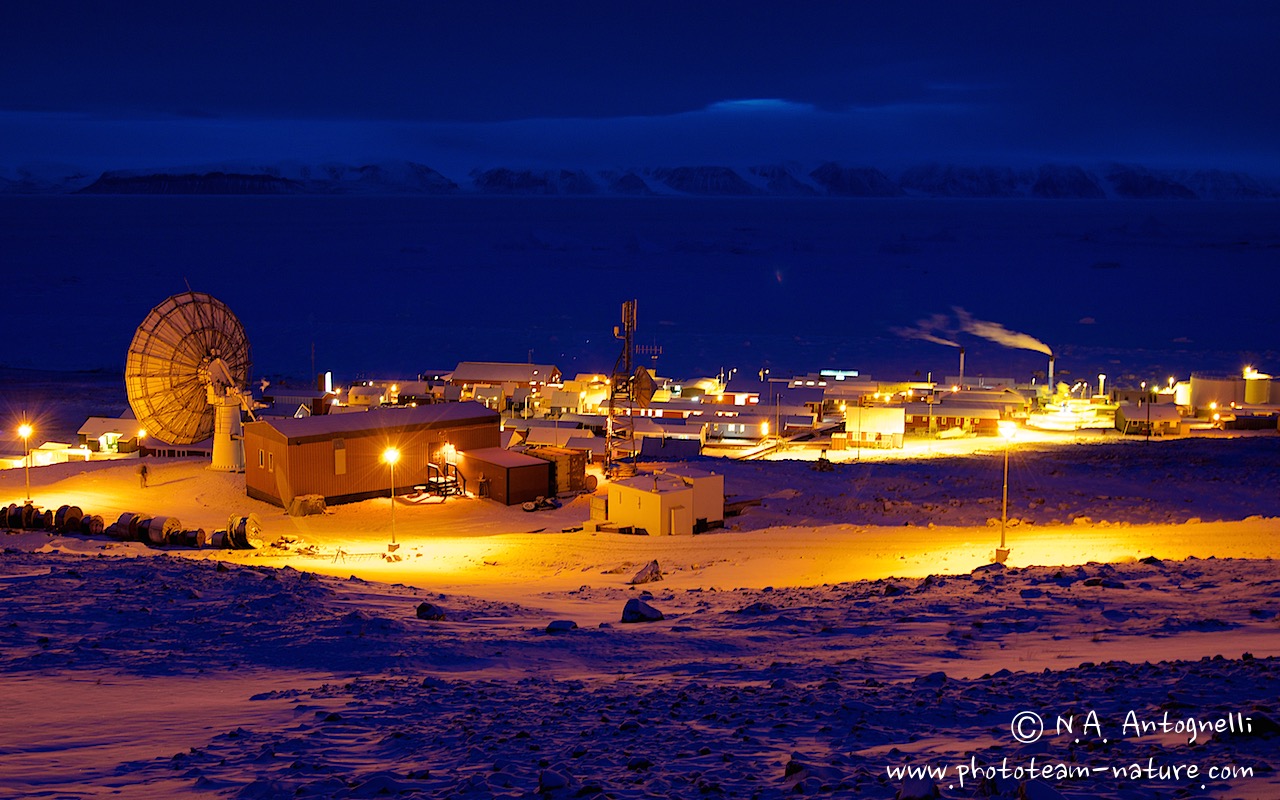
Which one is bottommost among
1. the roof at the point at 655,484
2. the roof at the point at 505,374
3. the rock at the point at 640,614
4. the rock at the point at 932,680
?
the rock at the point at 640,614

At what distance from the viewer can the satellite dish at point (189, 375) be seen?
29109 millimetres

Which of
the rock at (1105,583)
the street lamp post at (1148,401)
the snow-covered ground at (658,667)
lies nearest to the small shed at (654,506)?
the snow-covered ground at (658,667)

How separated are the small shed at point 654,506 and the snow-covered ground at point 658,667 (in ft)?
6.41

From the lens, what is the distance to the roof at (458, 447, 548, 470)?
2737 cm

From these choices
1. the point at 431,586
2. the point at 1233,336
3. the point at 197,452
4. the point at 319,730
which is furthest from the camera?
the point at 1233,336

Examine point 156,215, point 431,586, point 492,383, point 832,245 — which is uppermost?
point 156,215

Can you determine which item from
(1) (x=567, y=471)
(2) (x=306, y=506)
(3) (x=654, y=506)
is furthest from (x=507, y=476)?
(3) (x=654, y=506)

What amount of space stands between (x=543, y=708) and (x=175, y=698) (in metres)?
3.03

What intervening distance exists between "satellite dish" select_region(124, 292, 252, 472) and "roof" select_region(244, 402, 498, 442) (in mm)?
2927

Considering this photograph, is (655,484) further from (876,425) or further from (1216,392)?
(1216,392)

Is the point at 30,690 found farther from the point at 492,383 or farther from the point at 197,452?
the point at 492,383

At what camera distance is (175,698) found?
864 centimetres

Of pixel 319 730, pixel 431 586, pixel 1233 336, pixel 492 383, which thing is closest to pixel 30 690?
pixel 319 730

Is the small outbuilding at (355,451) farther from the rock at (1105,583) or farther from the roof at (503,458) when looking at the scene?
the rock at (1105,583)
